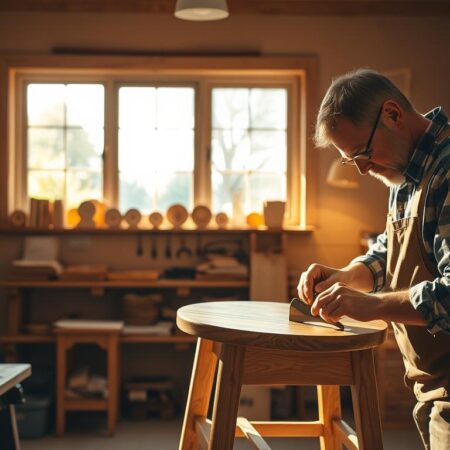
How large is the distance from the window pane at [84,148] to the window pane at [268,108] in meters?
1.07

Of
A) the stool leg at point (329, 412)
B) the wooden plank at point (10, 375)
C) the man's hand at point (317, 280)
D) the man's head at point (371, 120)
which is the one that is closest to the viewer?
the man's head at point (371, 120)

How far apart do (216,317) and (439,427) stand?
0.66 meters

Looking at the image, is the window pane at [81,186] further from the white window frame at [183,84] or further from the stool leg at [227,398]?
the stool leg at [227,398]

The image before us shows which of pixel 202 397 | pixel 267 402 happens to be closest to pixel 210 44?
pixel 267 402

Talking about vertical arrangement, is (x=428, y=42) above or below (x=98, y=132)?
above

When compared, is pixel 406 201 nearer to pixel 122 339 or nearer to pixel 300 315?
pixel 300 315

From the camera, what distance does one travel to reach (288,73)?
5418 mm

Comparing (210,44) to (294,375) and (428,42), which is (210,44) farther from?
(294,375)

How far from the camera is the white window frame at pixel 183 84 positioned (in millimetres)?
5277

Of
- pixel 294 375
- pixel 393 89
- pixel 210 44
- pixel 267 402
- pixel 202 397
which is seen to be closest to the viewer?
pixel 393 89

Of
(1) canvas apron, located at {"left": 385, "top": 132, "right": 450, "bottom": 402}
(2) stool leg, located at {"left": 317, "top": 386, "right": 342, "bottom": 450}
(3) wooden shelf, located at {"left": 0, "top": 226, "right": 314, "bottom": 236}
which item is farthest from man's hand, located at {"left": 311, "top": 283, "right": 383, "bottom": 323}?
(3) wooden shelf, located at {"left": 0, "top": 226, "right": 314, "bottom": 236}

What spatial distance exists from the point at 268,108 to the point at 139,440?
2390mm

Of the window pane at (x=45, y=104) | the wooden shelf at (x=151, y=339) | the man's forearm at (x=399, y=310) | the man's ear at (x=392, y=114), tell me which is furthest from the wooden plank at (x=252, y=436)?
the window pane at (x=45, y=104)

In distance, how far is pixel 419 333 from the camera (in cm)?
204
